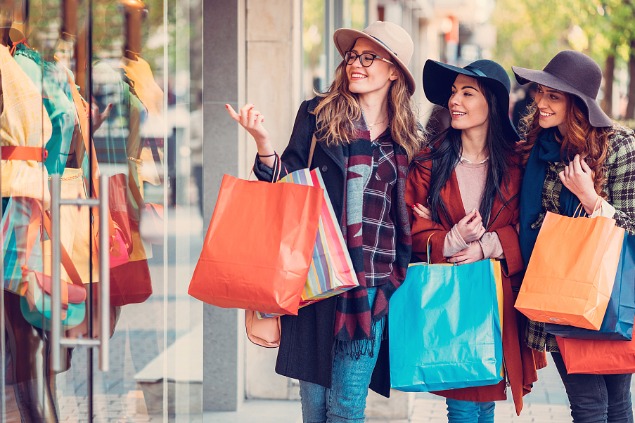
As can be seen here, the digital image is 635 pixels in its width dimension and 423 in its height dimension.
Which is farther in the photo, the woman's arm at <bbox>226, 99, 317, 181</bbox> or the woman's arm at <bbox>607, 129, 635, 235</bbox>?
the woman's arm at <bbox>607, 129, 635, 235</bbox>

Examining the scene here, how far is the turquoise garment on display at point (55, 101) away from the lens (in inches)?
114

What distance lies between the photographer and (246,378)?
606 cm

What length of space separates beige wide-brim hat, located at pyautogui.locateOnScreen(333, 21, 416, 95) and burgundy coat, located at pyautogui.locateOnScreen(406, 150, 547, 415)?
397 millimetres

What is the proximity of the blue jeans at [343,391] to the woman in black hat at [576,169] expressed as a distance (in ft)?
2.36

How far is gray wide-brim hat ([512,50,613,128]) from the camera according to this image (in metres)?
3.85

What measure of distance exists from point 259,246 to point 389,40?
3.34 feet

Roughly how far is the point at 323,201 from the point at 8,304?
1.28 meters

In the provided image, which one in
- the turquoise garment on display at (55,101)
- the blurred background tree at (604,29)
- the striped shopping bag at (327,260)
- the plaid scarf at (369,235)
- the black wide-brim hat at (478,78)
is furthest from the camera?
the blurred background tree at (604,29)

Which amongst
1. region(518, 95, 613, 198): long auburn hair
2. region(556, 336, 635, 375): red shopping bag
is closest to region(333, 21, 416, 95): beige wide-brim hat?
region(518, 95, 613, 198): long auburn hair

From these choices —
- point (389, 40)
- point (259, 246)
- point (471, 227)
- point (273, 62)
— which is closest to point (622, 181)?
point (471, 227)

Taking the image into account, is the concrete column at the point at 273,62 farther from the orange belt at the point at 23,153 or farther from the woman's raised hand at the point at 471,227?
the orange belt at the point at 23,153

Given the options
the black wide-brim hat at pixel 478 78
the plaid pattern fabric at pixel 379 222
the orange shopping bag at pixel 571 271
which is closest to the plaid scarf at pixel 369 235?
the plaid pattern fabric at pixel 379 222

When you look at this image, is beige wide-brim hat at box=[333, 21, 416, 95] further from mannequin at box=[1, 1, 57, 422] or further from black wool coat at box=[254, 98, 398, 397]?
mannequin at box=[1, 1, 57, 422]

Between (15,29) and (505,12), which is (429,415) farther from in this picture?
(505,12)
